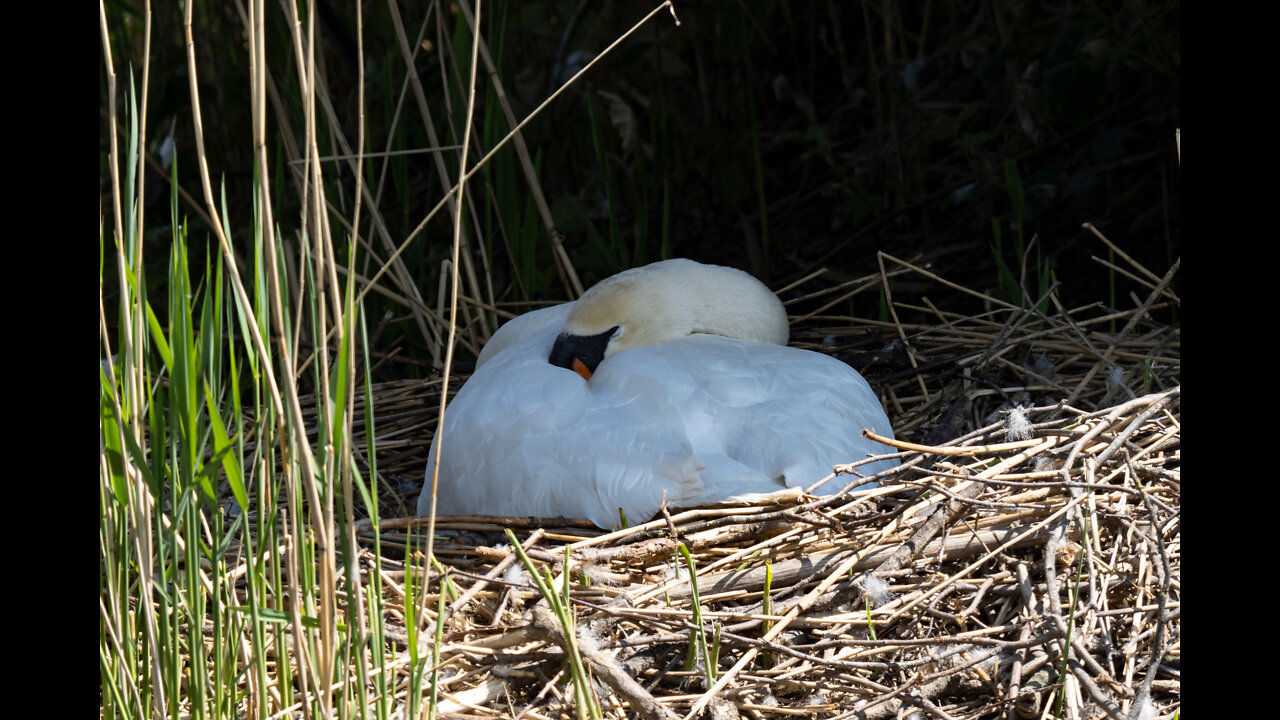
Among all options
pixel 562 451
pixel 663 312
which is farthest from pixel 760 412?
pixel 663 312

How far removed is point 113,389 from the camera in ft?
5.12

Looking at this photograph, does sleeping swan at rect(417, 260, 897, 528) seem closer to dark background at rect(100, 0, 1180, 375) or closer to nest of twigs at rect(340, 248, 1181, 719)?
nest of twigs at rect(340, 248, 1181, 719)

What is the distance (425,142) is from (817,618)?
301cm

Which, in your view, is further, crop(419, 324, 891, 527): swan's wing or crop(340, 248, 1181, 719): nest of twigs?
crop(419, 324, 891, 527): swan's wing

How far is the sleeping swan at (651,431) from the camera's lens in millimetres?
2283

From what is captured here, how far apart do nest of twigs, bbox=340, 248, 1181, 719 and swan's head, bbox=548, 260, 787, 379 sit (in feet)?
2.15

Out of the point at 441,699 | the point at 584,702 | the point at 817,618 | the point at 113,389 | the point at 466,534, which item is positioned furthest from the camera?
the point at 466,534

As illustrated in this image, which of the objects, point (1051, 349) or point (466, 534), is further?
point (1051, 349)

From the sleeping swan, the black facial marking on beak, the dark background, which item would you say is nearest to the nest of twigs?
the sleeping swan

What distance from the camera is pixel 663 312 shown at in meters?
2.99

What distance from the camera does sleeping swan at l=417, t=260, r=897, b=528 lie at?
2.28 m

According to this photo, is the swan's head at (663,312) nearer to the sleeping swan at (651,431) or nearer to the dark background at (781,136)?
the sleeping swan at (651,431)
